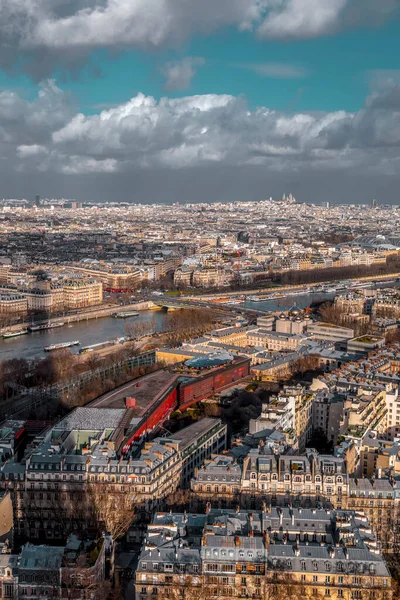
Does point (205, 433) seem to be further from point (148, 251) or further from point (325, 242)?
point (325, 242)

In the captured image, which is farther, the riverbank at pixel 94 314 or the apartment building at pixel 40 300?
the apartment building at pixel 40 300

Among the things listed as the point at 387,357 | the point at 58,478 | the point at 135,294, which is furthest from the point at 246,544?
the point at 135,294

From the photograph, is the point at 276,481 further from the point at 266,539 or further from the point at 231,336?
the point at 231,336

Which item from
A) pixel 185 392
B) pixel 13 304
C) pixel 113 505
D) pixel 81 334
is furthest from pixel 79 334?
pixel 113 505

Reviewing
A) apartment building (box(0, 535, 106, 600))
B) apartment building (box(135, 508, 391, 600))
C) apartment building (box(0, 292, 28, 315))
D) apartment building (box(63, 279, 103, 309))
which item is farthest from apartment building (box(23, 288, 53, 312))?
apartment building (box(135, 508, 391, 600))

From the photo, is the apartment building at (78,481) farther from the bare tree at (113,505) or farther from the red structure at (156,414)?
the red structure at (156,414)

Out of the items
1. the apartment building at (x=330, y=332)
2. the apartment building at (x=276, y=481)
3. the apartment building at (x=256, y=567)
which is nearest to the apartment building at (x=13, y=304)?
the apartment building at (x=330, y=332)
